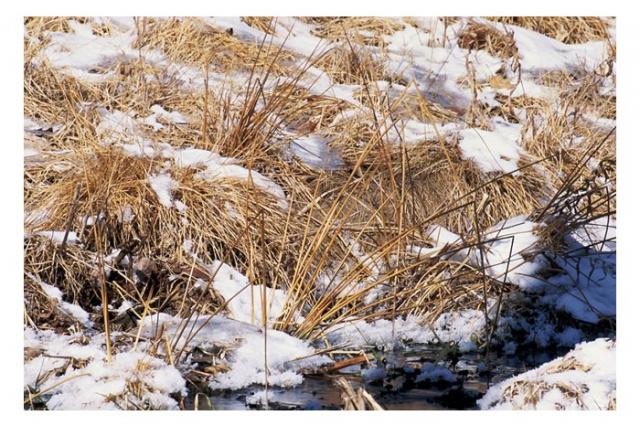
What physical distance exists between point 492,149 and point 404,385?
1271 mm

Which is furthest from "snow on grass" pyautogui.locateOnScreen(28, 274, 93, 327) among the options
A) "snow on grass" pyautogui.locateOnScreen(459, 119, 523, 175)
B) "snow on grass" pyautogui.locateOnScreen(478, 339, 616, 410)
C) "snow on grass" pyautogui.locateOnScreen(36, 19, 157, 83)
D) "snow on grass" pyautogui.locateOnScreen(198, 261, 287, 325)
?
"snow on grass" pyautogui.locateOnScreen(459, 119, 523, 175)

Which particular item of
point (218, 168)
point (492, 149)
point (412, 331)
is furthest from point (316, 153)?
point (412, 331)

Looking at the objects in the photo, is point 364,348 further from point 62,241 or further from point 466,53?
point 466,53

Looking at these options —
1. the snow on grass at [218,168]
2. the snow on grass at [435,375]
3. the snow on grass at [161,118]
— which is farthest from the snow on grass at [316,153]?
the snow on grass at [435,375]

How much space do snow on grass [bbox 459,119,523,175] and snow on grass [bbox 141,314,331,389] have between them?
46.5 inches

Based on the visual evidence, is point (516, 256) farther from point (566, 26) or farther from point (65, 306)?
point (65, 306)

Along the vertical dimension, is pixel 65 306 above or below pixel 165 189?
below

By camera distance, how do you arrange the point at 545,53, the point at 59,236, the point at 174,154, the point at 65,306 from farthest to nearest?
the point at 545,53 < the point at 174,154 < the point at 59,236 < the point at 65,306

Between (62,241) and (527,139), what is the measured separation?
6.30 ft

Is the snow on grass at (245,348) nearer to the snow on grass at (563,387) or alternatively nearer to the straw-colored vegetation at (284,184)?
the straw-colored vegetation at (284,184)

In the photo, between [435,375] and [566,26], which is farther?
[566,26]

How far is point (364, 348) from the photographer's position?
3.10m

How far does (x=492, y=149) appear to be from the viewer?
3787 mm
